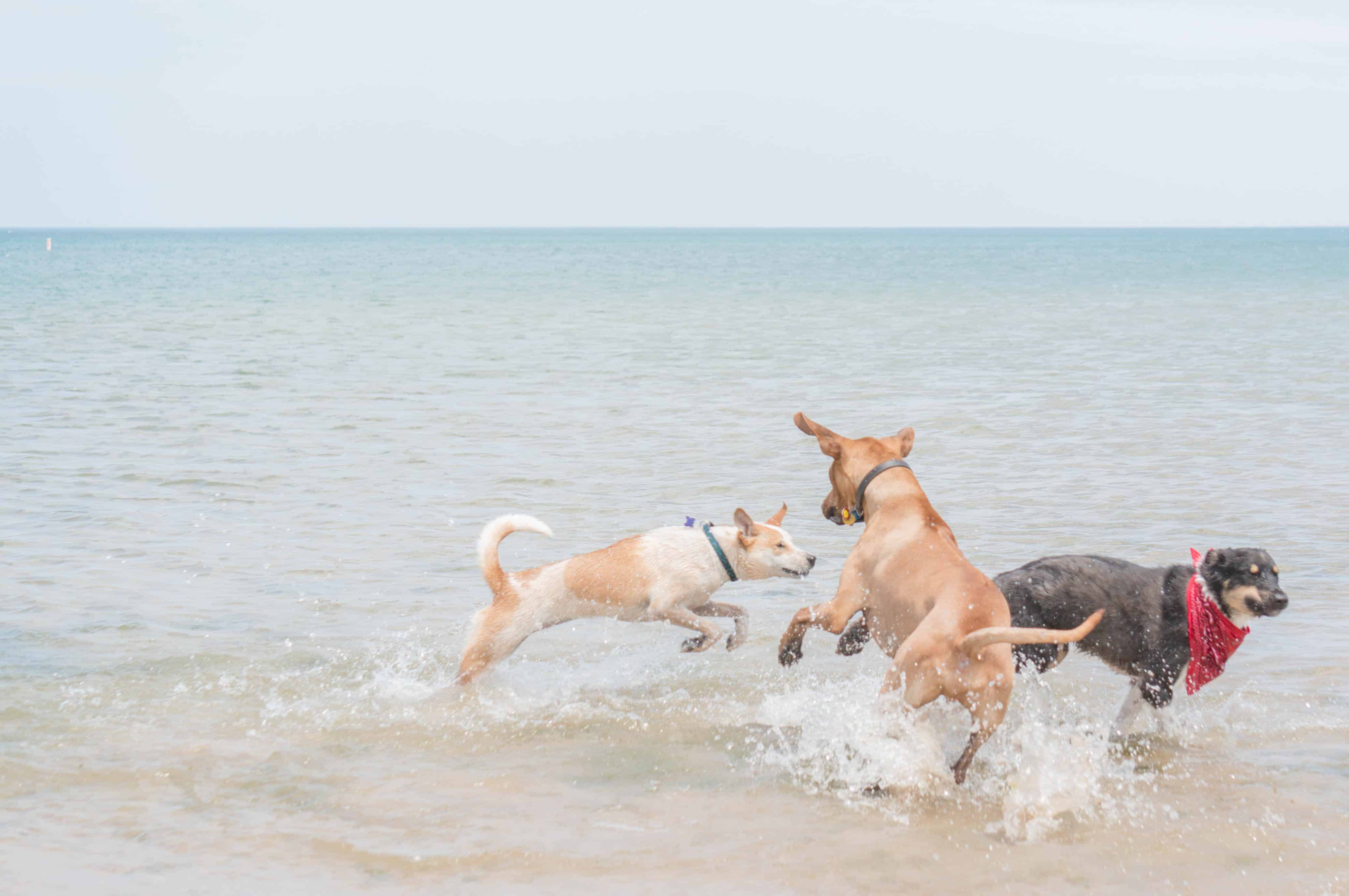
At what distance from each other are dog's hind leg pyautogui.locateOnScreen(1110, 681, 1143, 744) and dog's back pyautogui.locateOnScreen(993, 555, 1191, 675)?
0.08m

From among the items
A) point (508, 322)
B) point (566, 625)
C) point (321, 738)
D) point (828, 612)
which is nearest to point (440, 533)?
point (566, 625)

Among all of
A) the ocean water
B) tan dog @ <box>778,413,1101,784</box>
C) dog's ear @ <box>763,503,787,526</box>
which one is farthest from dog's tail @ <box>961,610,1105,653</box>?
dog's ear @ <box>763,503,787,526</box>

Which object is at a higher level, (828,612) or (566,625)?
(828,612)

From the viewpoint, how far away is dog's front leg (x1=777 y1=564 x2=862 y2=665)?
5348mm

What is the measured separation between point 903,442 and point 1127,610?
4.06ft

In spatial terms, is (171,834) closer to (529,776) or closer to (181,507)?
(529,776)

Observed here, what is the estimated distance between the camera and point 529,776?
527 centimetres

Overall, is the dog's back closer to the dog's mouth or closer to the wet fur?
the wet fur

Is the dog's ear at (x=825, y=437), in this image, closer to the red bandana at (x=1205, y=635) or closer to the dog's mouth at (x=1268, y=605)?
the red bandana at (x=1205, y=635)

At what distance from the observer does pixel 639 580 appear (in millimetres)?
6723

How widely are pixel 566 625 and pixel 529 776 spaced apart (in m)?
2.38

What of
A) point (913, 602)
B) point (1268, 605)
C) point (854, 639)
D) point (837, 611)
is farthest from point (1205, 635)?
point (837, 611)

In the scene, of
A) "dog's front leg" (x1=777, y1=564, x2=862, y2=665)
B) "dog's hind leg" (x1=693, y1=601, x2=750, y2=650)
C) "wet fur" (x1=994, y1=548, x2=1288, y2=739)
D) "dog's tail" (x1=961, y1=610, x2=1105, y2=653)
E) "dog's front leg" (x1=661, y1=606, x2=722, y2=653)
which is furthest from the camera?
"dog's hind leg" (x1=693, y1=601, x2=750, y2=650)

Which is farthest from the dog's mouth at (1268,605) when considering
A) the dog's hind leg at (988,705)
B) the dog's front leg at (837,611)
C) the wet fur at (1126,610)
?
the dog's front leg at (837,611)
